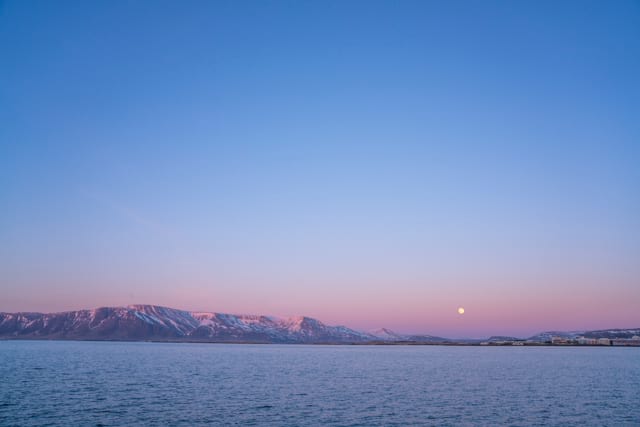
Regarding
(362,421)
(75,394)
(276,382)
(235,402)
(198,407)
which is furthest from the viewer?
(276,382)

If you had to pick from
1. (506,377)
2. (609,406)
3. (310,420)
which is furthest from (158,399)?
(506,377)

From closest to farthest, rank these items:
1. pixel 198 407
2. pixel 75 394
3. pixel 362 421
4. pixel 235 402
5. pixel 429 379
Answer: pixel 362 421
pixel 198 407
pixel 235 402
pixel 75 394
pixel 429 379

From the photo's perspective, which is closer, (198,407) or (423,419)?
(423,419)

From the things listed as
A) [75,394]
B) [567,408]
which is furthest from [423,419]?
[75,394]

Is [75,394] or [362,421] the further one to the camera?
[75,394]

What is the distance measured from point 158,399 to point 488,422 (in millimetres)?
38374

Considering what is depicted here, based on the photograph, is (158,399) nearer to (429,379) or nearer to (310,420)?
(310,420)

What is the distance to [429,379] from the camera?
9200 cm

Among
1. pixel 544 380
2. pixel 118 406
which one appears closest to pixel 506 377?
pixel 544 380

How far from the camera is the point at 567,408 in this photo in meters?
58.9

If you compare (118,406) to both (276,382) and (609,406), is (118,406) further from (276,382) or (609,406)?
(609,406)

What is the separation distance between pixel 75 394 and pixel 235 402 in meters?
22.4

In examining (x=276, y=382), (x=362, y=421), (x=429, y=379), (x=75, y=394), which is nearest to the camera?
(x=362, y=421)

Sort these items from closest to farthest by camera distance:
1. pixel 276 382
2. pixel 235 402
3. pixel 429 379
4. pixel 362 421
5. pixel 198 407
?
pixel 362 421
pixel 198 407
pixel 235 402
pixel 276 382
pixel 429 379
